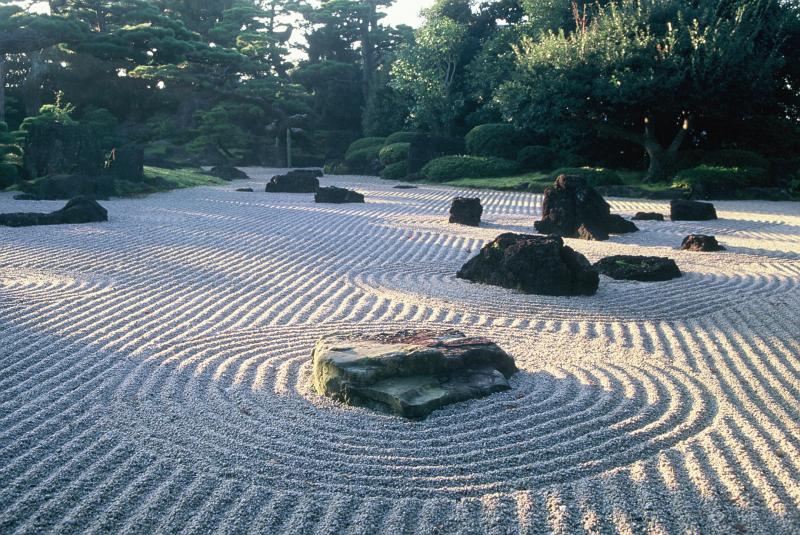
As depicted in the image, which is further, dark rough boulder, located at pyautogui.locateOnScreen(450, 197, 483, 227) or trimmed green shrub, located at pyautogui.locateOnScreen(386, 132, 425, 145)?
trimmed green shrub, located at pyautogui.locateOnScreen(386, 132, 425, 145)

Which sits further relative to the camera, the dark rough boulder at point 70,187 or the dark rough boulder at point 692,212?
the dark rough boulder at point 70,187

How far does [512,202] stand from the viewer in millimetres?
18422

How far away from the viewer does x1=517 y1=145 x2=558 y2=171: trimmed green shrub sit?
2545 centimetres

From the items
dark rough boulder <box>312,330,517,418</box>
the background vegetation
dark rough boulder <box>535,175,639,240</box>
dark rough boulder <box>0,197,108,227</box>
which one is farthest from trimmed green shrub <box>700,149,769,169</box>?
dark rough boulder <box>312,330,517,418</box>

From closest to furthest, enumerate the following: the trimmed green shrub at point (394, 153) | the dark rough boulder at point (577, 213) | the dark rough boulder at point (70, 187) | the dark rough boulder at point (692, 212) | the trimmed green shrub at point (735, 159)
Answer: the dark rough boulder at point (577, 213) → the dark rough boulder at point (692, 212) → the dark rough boulder at point (70, 187) → the trimmed green shrub at point (735, 159) → the trimmed green shrub at point (394, 153)

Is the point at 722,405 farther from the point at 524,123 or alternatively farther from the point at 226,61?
the point at 226,61

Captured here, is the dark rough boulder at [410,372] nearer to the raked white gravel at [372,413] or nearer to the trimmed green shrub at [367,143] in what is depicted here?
the raked white gravel at [372,413]

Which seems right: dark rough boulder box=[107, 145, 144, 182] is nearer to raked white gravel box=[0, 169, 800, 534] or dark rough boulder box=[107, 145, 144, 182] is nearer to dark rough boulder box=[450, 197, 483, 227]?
dark rough boulder box=[450, 197, 483, 227]

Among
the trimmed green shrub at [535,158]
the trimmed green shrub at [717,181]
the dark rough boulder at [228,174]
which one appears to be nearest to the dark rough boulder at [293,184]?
the dark rough boulder at [228,174]

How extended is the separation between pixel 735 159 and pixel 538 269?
16.8 meters

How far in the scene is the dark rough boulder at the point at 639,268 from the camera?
793 cm

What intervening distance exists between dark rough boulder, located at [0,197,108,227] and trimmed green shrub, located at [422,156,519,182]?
14410mm

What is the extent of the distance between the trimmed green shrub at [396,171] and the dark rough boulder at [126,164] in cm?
1014

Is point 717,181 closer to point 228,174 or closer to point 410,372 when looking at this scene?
point 228,174
